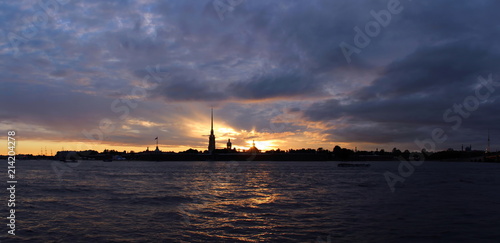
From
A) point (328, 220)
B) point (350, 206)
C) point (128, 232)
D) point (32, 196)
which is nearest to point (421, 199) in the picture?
point (350, 206)

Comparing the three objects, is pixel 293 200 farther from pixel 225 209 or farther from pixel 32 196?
pixel 32 196

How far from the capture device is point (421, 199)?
45.3m

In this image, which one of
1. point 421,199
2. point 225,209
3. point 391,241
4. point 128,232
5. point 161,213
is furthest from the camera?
point 421,199

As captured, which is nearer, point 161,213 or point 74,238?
point 74,238

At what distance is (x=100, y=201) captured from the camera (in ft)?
136

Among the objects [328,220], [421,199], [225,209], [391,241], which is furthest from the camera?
[421,199]

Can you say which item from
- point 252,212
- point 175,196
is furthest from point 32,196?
point 252,212

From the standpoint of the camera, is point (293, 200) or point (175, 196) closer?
point (293, 200)

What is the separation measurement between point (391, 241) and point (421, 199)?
23919 mm

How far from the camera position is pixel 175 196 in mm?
47344

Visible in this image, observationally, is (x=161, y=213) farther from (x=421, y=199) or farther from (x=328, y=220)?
(x=421, y=199)

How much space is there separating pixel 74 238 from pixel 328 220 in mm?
18316

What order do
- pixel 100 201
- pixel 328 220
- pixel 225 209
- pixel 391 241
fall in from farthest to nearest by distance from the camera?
pixel 100 201
pixel 225 209
pixel 328 220
pixel 391 241

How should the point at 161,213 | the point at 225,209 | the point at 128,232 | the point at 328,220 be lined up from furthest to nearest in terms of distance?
the point at 225,209, the point at 161,213, the point at 328,220, the point at 128,232
